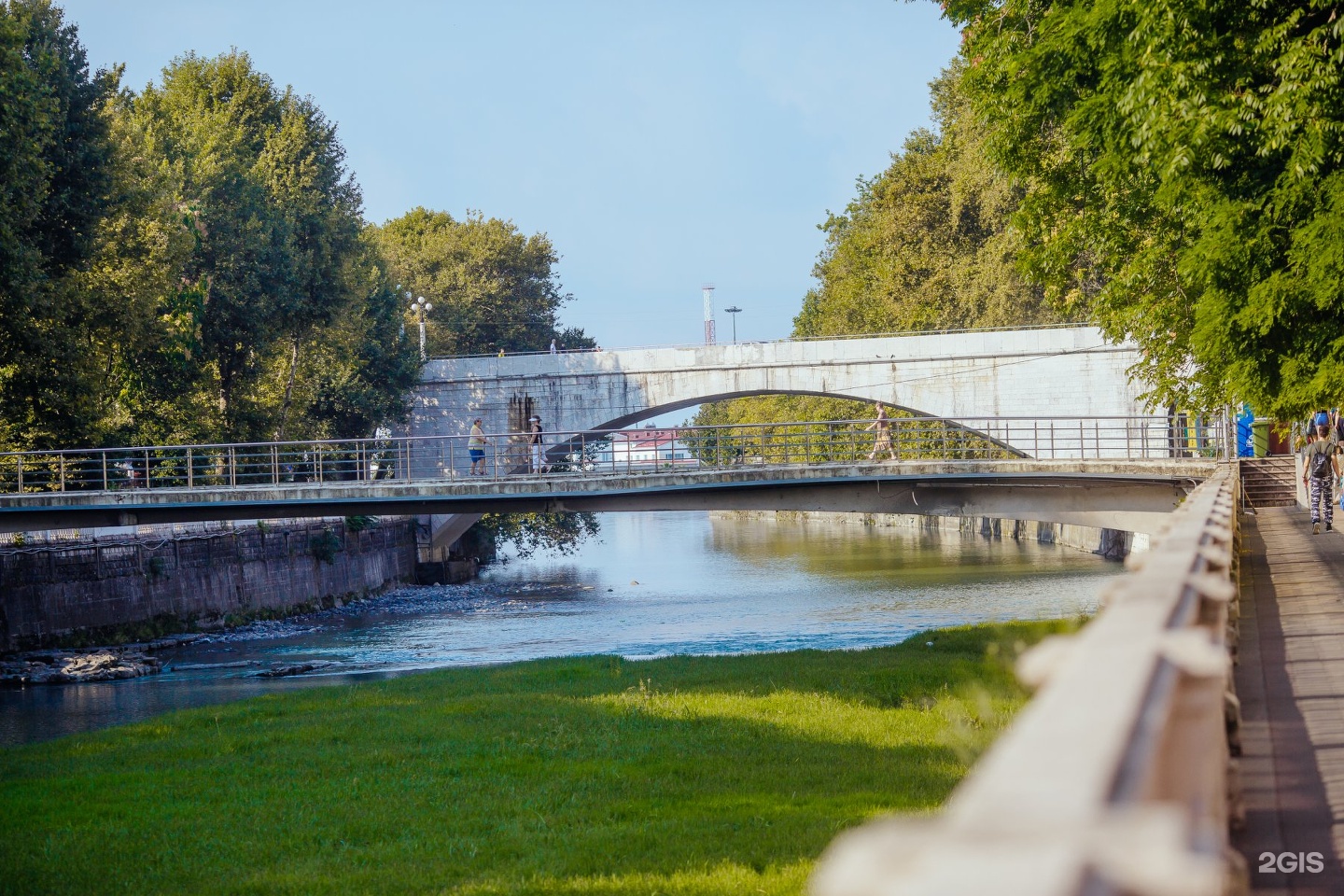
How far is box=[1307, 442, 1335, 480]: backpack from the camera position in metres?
17.8

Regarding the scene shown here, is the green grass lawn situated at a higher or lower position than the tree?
lower

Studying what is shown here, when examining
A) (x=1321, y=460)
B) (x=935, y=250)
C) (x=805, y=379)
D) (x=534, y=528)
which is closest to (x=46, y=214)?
(x=1321, y=460)

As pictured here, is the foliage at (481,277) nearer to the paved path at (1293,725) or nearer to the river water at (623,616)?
the river water at (623,616)

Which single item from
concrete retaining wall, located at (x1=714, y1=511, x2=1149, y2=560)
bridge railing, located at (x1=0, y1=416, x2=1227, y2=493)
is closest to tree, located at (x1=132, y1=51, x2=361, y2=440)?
bridge railing, located at (x1=0, y1=416, x2=1227, y2=493)

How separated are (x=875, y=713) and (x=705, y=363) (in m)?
32.6

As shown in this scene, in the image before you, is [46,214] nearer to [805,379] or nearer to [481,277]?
[805,379]

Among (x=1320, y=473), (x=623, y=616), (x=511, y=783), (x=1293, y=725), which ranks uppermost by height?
(x=1320, y=473)

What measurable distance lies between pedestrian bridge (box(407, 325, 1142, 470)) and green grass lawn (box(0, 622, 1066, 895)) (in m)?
27.2

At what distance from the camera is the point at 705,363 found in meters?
45.3

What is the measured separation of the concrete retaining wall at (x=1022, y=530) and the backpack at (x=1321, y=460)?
598 inches

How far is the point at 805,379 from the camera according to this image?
44.9 meters

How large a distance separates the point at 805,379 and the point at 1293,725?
39495 mm

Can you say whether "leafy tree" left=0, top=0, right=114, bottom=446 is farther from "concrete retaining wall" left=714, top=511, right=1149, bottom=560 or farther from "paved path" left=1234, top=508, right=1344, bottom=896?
"paved path" left=1234, top=508, right=1344, bottom=896

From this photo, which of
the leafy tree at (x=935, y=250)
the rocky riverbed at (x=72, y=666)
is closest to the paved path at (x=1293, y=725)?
the rocky riverbed at (x=72, y=666)
